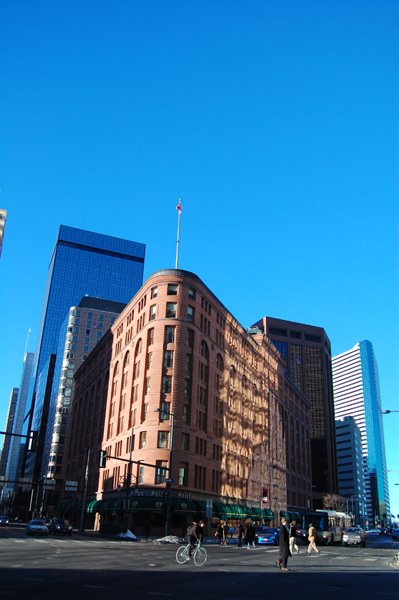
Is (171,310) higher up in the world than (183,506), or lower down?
higher up

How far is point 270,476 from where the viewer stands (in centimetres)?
10094

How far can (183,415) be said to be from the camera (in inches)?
2662

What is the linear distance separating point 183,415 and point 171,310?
567 inches

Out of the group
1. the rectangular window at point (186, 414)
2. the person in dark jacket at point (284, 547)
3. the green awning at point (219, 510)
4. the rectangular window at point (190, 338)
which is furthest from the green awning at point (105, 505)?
the person in dark jacket at point (284, 547)

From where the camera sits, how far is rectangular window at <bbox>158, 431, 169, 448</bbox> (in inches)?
2534

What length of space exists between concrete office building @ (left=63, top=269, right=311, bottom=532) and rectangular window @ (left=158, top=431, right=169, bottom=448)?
12cm

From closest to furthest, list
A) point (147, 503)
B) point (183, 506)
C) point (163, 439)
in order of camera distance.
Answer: point (147, 503), point (183, 506), point (163, 439)

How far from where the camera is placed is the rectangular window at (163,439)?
211ft

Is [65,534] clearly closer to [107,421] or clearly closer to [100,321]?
[107,421]

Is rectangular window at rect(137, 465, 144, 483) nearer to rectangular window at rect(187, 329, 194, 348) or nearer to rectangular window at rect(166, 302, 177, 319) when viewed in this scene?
rectangular window at rect(187, 329, 194, 348)

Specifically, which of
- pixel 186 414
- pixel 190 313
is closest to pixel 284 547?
pixel 186 414

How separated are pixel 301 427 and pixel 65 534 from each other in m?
90.0

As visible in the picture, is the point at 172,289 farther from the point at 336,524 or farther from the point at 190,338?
the point at 336,524

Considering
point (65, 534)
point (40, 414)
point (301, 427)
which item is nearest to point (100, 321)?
point (40, 414)
